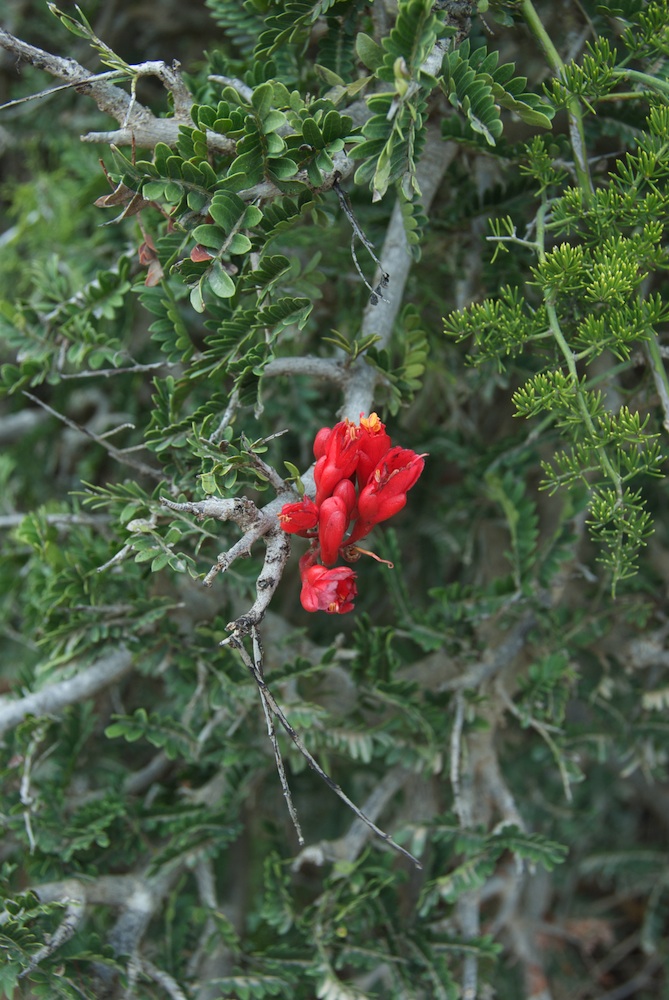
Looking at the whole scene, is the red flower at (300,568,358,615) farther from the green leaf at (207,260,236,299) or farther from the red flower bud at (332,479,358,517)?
the green leaf at (207,260,236,299)

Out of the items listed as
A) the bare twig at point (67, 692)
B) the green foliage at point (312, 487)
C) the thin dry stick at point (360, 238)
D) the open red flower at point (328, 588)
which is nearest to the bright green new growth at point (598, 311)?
the green foliage at point (312, 487)

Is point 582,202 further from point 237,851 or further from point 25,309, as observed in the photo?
point 237,851

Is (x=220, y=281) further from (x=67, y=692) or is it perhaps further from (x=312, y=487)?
(x=67, y=692)

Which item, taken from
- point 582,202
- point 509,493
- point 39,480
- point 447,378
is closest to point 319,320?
point 447,378

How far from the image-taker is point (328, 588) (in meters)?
1.03

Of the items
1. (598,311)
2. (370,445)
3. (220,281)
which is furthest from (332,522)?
(598,311)

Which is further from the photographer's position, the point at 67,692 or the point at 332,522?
the point at 67,692

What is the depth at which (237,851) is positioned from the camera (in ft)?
7.75

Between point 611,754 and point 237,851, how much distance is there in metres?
1.23

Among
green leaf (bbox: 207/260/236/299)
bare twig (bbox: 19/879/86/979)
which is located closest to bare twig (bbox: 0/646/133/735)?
bare twig (bbox: 19/879/86/979)

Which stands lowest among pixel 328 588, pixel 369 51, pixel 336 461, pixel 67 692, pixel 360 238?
pixel 67 692

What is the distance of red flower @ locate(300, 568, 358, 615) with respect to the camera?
1032mm

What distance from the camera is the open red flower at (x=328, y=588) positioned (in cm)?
103

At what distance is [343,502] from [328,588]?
11 cm
